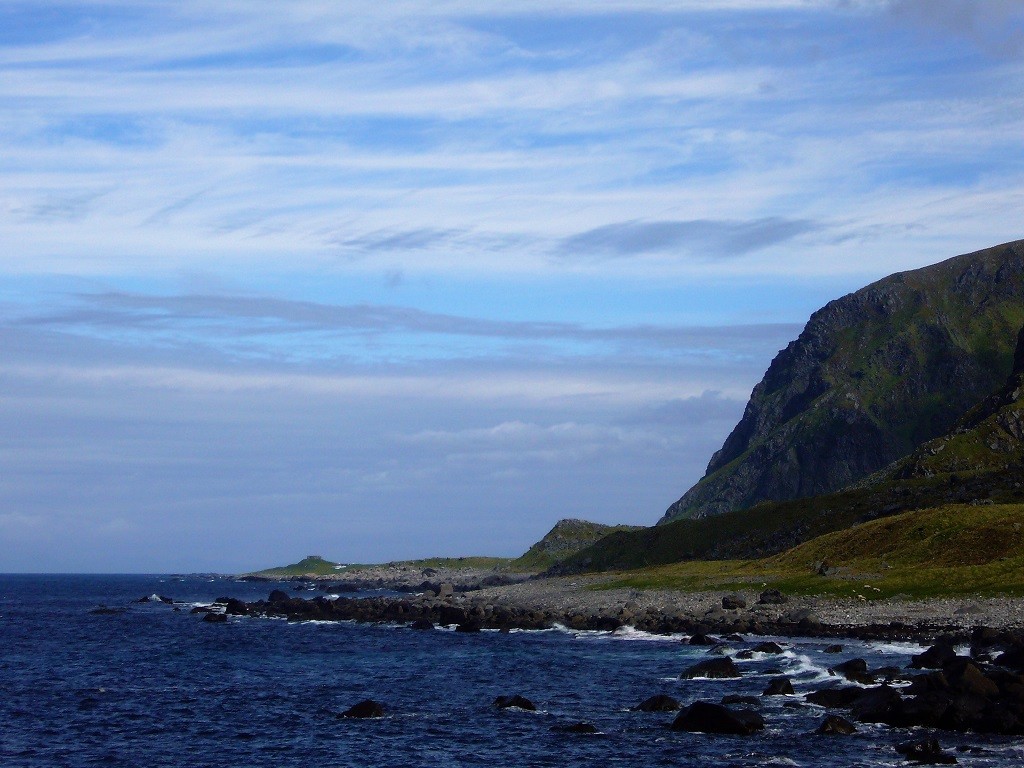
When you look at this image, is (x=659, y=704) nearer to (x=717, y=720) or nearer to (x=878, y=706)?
(x=717, y=720)

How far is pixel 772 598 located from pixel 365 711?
154 feet

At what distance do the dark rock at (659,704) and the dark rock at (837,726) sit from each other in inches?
351

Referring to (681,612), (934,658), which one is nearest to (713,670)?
(934,658)

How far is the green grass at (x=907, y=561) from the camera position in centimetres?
8306

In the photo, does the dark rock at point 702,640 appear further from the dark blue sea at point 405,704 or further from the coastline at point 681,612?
the coastline at point 681,612

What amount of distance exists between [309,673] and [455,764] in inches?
1302

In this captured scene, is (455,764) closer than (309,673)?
Yes

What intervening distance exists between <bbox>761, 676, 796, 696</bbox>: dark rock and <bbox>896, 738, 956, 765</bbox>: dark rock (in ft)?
43.0

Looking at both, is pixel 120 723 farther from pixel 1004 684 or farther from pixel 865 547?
pixel 865 547

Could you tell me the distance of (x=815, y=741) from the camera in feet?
140

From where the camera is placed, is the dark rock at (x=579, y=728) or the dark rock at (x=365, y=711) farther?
the dark rock at (x=365, y=711)

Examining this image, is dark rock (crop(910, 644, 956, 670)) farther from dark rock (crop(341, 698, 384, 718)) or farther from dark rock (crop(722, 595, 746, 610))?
dark rock (crop(722, 595, 746, 610))

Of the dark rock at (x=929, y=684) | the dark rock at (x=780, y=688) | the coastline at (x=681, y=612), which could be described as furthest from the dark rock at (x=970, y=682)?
the coastline at (x=681, y=612)

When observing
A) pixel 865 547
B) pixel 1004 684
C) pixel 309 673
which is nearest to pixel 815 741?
pixel 1004 684
